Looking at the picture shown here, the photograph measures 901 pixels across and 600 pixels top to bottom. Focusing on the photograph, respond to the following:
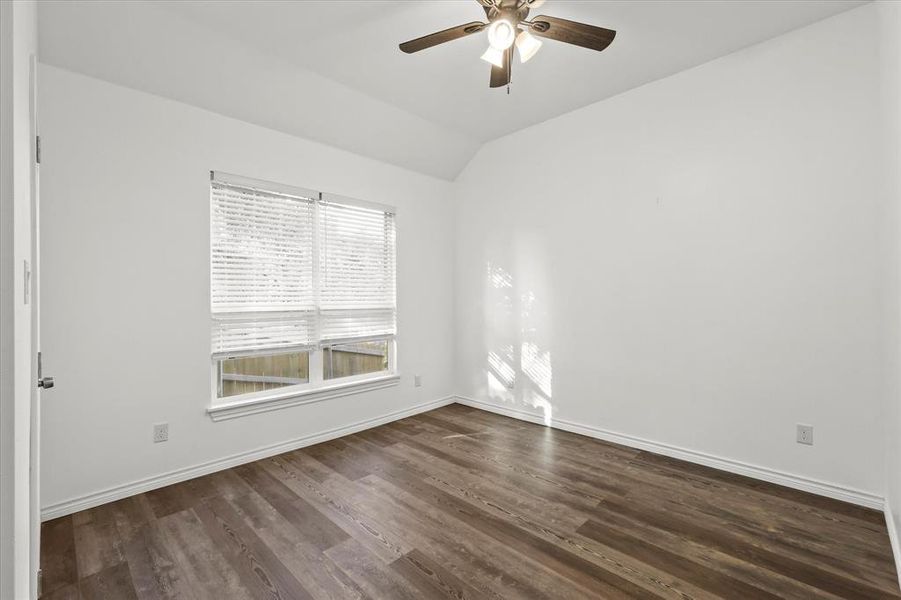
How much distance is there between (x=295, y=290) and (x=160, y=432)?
A: 1.39 meters

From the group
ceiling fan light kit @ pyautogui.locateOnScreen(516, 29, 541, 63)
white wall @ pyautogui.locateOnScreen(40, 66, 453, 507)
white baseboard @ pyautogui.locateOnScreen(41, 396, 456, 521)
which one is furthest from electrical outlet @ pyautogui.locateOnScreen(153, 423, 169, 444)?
ceiling fan light kit @ pyautogui.locateOnScreen(516, 29, 541, 63)

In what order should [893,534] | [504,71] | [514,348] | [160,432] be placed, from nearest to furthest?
[893,534] < [504,71] < [160,432] < [514,348]

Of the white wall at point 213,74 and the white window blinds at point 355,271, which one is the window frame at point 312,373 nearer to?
the white window blinds at point 355,271

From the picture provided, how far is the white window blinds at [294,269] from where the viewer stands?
10.4ft

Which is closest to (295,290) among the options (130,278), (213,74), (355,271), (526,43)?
(355,271)

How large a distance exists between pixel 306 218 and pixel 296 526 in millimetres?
2405

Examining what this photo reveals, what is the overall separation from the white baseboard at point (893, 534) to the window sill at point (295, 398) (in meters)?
3.56

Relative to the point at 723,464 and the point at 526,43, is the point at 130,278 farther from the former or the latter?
the point at 723,464

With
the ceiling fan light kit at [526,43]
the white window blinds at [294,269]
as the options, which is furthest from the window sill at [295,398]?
the ceiling fan light kit at [526,43]

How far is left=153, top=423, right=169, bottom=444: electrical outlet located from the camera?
2807 millimetres

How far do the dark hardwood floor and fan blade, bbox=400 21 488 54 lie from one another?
8.65ft

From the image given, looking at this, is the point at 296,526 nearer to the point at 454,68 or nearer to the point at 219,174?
the point at 219,174

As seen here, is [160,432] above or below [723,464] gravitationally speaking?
above

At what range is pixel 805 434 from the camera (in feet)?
8.89
